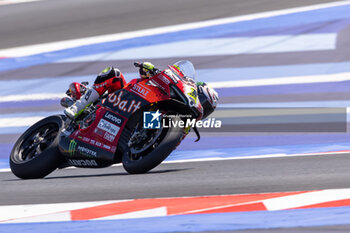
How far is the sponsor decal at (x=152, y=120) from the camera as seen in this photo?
249 inches

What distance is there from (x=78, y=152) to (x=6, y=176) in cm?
116

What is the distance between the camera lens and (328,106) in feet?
32.7

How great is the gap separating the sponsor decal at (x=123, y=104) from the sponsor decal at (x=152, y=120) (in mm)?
188

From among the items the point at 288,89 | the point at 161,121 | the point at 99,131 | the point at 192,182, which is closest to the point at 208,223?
the point at 192,182

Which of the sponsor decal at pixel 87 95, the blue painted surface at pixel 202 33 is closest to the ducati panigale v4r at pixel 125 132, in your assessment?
the sponsor decal at pixel 87 95

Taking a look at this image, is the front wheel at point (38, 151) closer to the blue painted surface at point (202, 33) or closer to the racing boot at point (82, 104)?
the racing boot at point (82, 104)

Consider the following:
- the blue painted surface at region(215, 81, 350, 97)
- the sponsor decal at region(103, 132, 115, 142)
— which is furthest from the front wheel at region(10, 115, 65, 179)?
the blue painted surface at region(215, 81, 350, 97)

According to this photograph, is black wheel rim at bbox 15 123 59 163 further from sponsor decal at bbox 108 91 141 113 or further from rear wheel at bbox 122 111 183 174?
rear wheel at bbox 122 111 183 174

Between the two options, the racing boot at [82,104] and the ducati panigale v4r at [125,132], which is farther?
the racing boot at [82,104]

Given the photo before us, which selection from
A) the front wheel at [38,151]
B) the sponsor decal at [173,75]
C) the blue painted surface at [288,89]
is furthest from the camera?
the blue painted surface at [288,89]

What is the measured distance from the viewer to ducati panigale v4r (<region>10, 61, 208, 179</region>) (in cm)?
638

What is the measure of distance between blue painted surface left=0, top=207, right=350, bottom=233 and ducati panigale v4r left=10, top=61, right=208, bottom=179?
1.62 meters

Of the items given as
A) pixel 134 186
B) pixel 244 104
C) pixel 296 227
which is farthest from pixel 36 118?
pixel 296 227

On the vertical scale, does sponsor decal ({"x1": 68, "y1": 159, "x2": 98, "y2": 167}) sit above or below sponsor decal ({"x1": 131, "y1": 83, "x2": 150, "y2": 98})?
below
